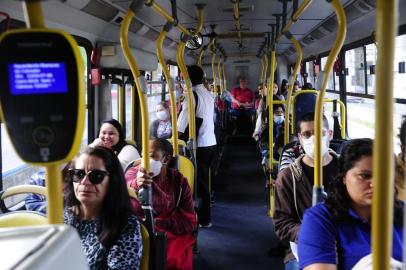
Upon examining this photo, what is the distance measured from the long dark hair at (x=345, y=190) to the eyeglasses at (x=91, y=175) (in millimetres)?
1049

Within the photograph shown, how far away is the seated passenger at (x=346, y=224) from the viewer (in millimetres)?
1800

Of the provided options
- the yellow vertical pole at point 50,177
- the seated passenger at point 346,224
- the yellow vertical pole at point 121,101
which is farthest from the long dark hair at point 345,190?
the yellow vertical pole at point 121,101

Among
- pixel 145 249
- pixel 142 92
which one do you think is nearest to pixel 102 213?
pixel 145 249

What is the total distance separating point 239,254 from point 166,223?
5.06 feet

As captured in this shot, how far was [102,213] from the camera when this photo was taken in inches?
84.5

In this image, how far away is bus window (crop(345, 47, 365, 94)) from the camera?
529 cm

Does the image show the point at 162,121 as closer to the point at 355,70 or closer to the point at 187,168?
the point at 187,168

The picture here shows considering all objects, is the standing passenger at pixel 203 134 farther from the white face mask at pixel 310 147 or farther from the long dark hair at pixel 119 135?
the white face mask at pixel 310 147

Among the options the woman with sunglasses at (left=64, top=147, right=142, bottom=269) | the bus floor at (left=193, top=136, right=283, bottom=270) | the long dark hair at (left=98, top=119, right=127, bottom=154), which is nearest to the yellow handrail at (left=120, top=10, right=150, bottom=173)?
the woman with sunglasses at (left=64, top=147, right=142, bottom=269)

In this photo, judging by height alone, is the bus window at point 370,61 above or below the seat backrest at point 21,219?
above

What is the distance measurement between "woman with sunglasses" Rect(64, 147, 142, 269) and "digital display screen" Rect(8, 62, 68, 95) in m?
1.43

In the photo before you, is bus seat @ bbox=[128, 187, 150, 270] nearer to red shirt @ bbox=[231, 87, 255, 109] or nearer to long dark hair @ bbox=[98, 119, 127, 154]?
long dark hair @ bbox=[98, 119, 127, 154]

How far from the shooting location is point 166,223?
10.2ft

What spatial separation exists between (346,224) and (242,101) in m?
10.3
